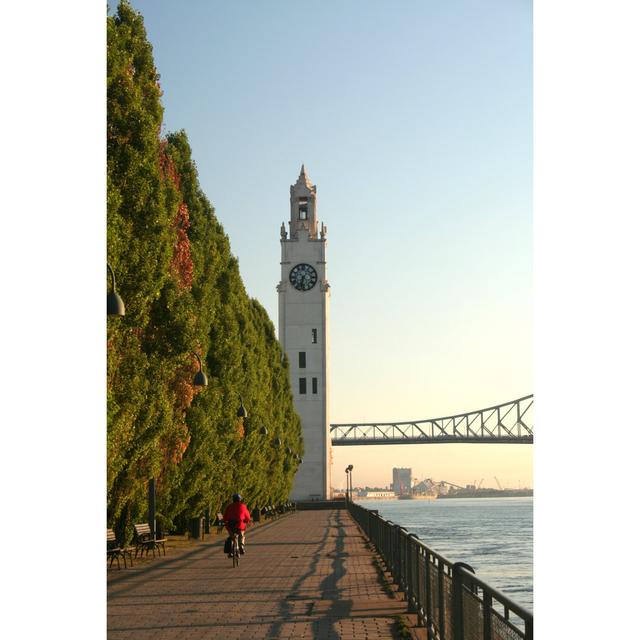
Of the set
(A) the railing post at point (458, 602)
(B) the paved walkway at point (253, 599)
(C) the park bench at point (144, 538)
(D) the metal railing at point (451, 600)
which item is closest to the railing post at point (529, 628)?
(D) the metal railing at point (451, 600)

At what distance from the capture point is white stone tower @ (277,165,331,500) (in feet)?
342

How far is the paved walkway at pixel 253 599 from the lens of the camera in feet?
39.2

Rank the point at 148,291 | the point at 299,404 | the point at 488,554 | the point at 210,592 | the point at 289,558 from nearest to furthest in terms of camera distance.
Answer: the point at 210,592 < the point at 148,291 < the point at 289,558 < the point at 488,554 < the point at 299,404

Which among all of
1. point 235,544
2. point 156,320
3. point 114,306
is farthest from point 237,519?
point 114,306

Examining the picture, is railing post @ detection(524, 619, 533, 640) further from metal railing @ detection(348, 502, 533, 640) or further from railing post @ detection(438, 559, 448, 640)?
railing post @ detection(438, 559, 448, 640)

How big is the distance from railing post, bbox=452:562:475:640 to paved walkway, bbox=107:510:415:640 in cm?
275

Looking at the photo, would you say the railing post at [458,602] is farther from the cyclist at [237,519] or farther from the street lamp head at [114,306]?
the cyclist at [237,519]

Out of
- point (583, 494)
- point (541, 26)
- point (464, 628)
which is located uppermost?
point (541, 26)

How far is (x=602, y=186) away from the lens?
240 inches

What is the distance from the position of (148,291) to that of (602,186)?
14398mm

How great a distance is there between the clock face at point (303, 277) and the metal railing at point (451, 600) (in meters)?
91.7
